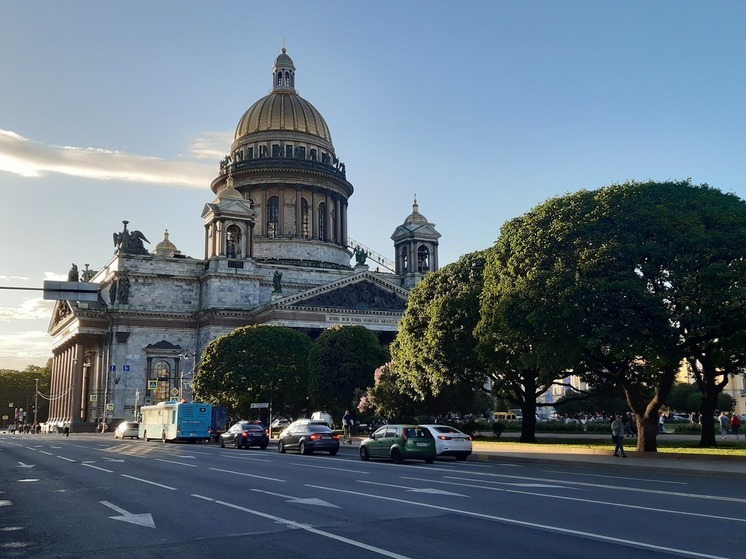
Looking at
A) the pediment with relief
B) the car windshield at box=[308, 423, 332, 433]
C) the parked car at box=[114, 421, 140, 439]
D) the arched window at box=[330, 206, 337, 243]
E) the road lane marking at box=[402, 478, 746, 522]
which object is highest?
the arched window at box=[330, 206, 337, 243]

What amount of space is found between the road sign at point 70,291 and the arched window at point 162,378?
61678 mm

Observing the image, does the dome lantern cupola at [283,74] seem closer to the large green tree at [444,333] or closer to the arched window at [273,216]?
the arched window at [273,216]

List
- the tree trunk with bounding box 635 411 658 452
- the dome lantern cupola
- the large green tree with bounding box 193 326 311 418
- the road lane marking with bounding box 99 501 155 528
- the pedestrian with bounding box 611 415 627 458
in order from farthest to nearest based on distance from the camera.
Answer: the dome lantern cupola
the large green tree with bounding box 193 326 311 418
the tree trunk with bounding box 635 411 658 452
the pedestrian with bounding box 611 415 627 458
the road lane marking with bounding box 99 501 155 528

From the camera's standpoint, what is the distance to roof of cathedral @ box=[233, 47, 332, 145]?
346 feet

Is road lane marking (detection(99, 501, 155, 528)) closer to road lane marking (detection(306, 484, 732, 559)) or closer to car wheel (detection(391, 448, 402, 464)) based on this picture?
road lane marking (detection(306, 484, 732, 559))

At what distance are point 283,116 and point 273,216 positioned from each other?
14.2 m

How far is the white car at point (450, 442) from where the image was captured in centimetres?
3297

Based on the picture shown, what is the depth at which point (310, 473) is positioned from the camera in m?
24.7

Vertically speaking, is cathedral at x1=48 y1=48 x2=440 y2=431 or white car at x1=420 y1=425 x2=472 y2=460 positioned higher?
cathedral at x1=48 y1=48 x2=440 y2=431

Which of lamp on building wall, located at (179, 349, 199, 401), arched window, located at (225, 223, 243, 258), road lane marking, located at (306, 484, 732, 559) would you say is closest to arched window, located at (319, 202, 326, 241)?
arched window, located at (225, 223, 243, 258)

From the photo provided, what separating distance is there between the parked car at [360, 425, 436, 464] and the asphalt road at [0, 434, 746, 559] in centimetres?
569

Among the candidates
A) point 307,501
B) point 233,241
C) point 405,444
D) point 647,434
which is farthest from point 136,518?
point 233,241

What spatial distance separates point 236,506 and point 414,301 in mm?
35193

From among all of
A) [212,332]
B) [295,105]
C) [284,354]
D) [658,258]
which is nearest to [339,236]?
[295,105]
